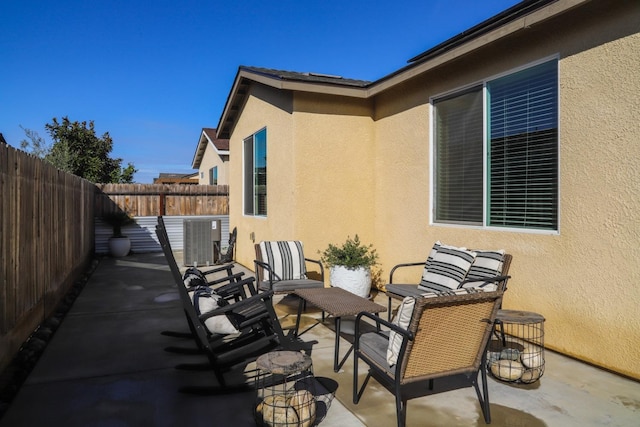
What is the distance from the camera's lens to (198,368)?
3.81 meters

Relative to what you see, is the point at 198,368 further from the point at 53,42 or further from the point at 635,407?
the point at 53,42

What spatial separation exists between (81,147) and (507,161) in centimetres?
1908

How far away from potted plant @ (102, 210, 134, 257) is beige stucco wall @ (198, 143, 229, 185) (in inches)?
207

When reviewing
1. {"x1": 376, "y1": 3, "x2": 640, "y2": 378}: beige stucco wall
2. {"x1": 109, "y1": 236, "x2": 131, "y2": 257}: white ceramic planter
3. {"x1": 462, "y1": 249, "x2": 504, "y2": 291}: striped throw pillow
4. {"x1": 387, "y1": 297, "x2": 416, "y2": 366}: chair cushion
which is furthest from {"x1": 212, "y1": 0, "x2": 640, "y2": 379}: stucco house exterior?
{"x1": 109, "y1": 236, "x2": 131, "y2": 257}: white ceramic planter

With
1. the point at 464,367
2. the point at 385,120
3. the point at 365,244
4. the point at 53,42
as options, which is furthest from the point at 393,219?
the point at 53,42

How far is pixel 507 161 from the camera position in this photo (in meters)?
4.89

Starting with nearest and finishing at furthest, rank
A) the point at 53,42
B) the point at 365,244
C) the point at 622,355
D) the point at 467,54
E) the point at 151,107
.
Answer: the point at 622,355 < the point at 467,54 < the point at 365,244 < the point at 53,42 < the point at 151,107

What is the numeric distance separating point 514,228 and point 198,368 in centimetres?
364

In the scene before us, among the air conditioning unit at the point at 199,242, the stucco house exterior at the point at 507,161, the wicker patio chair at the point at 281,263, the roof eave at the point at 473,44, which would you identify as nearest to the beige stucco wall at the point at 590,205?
the stucco house exterior at the point at 507,161

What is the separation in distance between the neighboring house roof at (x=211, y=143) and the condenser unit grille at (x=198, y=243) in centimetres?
579

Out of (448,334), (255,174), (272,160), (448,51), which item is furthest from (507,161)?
(255,174)

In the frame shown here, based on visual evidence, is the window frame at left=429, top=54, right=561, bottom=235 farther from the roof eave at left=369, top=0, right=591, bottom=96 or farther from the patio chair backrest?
the patio chair backrest

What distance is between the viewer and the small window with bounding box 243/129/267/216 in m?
8.70

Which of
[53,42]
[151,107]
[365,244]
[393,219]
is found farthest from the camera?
[151,107]
